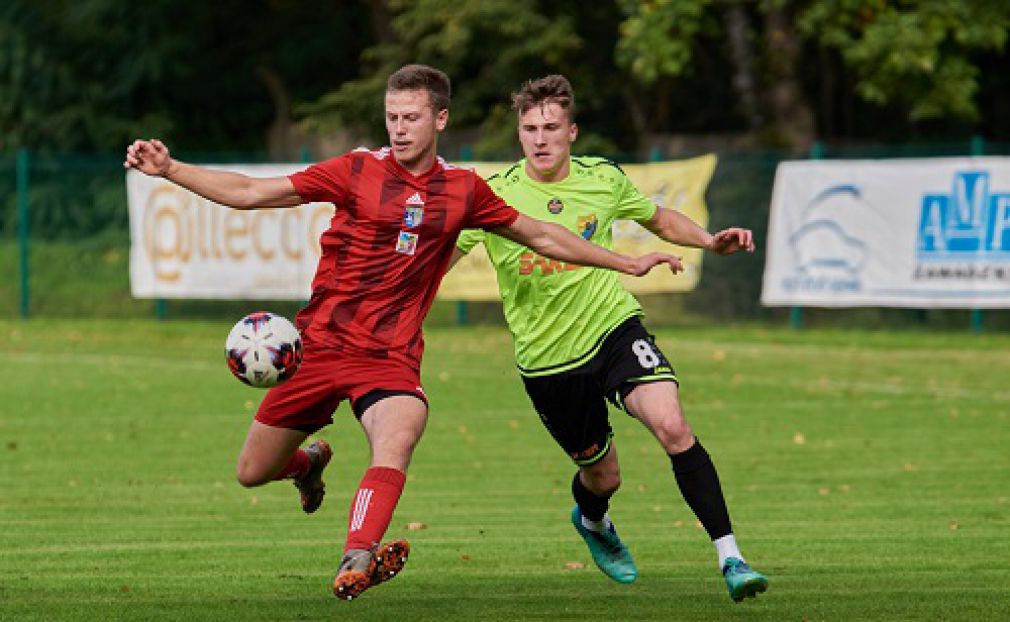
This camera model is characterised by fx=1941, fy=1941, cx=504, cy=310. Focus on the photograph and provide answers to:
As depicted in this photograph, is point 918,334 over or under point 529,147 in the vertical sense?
under

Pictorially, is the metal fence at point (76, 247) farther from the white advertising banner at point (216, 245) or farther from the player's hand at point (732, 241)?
the player's hand at point (732, 241)

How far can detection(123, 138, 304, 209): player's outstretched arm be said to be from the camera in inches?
304

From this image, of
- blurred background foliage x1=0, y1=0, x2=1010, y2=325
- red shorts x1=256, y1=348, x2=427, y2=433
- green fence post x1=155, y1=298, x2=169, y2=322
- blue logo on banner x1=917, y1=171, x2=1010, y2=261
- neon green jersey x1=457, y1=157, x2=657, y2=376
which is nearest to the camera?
red shorts x1=256, y1=348, x2=427, y2=433

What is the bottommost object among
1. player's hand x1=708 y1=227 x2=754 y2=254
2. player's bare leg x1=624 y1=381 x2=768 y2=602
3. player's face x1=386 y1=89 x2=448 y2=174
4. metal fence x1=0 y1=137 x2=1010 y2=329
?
metal fence x1=0 y1=137 x2=1010 y2=329

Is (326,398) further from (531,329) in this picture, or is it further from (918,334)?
(918,334)

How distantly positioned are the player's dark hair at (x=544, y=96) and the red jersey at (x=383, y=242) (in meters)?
0.95

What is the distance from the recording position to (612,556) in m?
9.54

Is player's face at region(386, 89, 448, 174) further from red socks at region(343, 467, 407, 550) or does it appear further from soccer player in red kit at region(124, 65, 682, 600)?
red socks at region(343, 467, 407, 550)

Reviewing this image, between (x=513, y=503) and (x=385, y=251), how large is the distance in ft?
15.1

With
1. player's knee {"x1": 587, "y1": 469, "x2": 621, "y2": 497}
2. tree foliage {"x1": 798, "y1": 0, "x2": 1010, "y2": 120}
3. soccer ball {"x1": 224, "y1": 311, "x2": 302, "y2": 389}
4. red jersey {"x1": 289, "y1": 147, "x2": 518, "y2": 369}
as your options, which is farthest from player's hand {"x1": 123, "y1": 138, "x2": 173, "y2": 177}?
tree foliage {"x1": 798, "y1": 0, "x2": 1010, "y2": 120}

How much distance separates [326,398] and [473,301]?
19.1 m

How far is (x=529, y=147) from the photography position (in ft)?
30.5

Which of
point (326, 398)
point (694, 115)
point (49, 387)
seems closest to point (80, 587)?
point (326, 398)

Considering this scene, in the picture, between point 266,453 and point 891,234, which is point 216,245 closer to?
point 891,234
